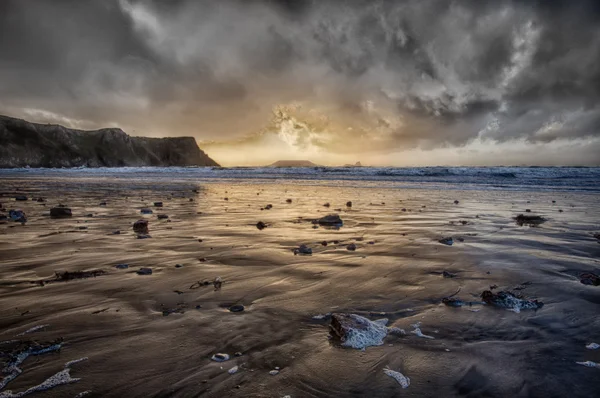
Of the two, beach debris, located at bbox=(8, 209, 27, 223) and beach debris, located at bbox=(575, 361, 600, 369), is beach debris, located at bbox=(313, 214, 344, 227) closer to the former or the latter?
beach debris, located at bbox=(575, 361, 600, 369)

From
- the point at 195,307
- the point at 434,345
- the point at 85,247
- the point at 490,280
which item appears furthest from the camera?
the point at 85,247

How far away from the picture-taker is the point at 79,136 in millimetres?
145625

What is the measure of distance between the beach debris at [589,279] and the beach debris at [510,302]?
1.25 metres

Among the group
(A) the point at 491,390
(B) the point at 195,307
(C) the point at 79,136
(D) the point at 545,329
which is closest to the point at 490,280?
(D) the point at 545,329

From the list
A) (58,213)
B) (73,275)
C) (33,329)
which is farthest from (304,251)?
(58,213)

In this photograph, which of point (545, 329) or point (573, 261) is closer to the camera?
point (545, 329)

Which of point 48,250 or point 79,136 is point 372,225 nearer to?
point 48,250

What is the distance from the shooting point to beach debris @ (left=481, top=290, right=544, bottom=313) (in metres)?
3.32

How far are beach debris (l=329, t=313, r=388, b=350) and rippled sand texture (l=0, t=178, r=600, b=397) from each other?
8cm

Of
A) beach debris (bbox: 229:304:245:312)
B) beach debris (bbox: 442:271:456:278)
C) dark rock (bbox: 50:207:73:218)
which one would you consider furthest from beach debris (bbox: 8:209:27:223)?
beach debris (bbox: 442:271:456:278)

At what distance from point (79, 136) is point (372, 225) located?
174 metres

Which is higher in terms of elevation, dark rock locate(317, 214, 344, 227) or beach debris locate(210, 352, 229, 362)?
dark rock locate(317, 214, 344, 227)

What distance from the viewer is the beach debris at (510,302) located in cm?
332

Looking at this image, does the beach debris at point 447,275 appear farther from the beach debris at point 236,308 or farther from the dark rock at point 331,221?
the dark rock at point 331,221
